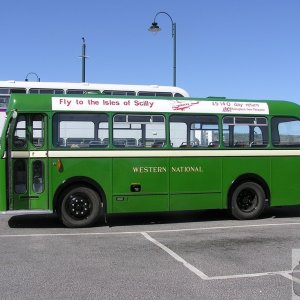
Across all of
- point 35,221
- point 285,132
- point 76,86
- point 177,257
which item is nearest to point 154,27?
point 76,86

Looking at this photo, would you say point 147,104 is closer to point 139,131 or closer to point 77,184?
point 139,131

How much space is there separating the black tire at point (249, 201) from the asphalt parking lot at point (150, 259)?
0.41m

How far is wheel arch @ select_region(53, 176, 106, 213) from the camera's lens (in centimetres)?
1105

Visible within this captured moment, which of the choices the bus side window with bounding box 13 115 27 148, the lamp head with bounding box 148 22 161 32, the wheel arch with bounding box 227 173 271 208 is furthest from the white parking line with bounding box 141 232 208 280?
the lamp head with bounding box 148 22 161 32

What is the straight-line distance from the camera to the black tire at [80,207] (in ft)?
36.7

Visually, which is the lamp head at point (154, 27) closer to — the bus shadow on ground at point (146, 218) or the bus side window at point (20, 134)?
the bus shadow on ground at point (146, 218)

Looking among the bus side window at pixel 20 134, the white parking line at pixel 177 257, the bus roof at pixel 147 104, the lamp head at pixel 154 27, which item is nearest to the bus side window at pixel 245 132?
the bus roof at pixel 147 104

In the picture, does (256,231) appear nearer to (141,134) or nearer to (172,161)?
(172,161)

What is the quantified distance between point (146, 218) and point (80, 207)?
232 cm

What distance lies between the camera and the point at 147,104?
11695 millimetres

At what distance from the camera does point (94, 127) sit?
11.3 metres

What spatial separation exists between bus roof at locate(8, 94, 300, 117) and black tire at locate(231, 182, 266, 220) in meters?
1.88

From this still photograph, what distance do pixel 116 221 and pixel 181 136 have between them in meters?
2.68

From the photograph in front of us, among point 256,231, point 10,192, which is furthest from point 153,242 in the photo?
point 10,192
